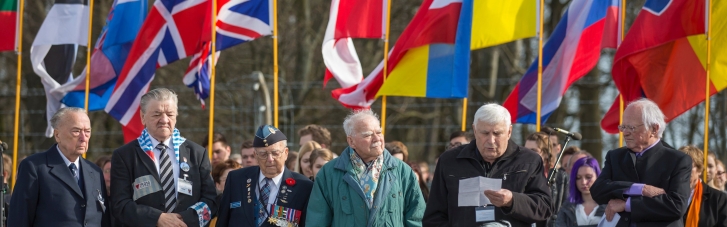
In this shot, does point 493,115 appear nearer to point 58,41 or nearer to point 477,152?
point 477,152

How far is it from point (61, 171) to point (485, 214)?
2.74 metres

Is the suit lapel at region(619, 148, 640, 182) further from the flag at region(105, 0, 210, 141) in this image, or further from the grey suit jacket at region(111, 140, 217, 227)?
the flag at region(105, 0, 210, 141)

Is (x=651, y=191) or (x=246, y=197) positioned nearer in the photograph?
(x=651, y=191)

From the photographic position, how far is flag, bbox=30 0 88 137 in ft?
37.6

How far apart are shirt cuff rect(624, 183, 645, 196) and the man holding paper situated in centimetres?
58

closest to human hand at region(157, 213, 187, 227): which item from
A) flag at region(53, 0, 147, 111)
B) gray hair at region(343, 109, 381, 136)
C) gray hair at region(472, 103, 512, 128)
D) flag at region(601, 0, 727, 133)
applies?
gray hair at region(343, 109, 381, 136)

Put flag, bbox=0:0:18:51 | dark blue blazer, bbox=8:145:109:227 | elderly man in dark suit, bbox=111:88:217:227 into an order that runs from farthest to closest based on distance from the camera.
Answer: flag, bbox=0:0:18:51 → elderly man in dark suit, bbox=111:88:217:227 → dark blue blazer, bbox=8:145:109:227

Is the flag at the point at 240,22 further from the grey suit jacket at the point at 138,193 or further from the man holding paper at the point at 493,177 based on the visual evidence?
the man holding paper at the point at 493,177

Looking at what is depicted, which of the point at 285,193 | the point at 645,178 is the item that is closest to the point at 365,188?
the point at 285,193

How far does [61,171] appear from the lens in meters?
6.89

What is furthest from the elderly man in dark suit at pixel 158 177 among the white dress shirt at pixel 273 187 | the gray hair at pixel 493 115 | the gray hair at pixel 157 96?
the gray hair at pixel 493 115

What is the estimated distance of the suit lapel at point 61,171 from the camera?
686 cm

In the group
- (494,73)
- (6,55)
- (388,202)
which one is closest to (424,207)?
(388,202)

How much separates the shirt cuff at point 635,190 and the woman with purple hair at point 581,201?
1.95 meters
